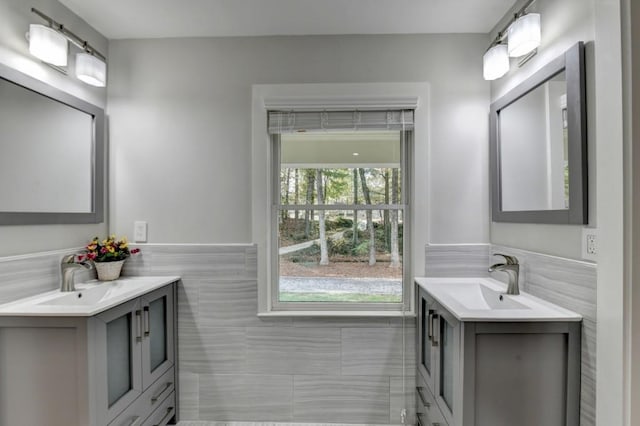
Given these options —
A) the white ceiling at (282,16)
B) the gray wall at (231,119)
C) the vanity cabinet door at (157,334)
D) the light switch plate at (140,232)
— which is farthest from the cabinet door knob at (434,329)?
the light switch plate at (140,232)

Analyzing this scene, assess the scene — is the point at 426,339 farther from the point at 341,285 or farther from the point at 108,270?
the point at 108,270

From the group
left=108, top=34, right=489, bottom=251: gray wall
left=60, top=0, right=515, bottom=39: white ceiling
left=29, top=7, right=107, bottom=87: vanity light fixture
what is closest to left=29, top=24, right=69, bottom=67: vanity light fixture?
left=29, top=7, right=107, bottom=87: vanity light fixture

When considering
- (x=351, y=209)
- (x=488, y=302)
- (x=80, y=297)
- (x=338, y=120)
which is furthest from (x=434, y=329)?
(x=80, y=297)

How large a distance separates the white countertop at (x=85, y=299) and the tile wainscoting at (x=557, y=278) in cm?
168

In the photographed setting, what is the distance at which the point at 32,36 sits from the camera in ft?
5.44

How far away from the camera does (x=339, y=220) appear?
91.1 inches

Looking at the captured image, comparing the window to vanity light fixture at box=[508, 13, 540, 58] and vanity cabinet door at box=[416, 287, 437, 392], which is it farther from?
vanity light fixture at box=[508, 13, 540, 58]

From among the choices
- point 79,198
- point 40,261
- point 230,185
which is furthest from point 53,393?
point 230,185

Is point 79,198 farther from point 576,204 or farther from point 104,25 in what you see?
point 576,204

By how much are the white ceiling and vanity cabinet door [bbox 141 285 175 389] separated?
158 cm

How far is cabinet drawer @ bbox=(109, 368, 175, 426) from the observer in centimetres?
165

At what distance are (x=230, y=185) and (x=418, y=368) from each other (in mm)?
1628

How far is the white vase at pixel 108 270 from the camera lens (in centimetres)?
206

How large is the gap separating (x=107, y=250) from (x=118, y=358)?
70cm
